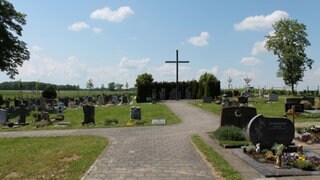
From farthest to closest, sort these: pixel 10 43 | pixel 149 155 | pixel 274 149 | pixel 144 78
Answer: pixel 144 78 → pixel 10 43 → pixel 149 155 → pixel 274 149

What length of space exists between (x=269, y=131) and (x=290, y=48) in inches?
2286

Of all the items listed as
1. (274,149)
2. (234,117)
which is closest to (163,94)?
(234,117)

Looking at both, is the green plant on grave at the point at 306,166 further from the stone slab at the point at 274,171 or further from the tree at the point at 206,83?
the tree at the point at 206,83

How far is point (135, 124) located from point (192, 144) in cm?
805

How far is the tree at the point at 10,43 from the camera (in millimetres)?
44031

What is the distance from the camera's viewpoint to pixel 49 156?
494 inches

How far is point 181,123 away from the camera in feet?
75.0

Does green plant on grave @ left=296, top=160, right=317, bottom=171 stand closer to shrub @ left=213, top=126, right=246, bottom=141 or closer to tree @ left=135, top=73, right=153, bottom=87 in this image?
shrub @ left=213, top=126, right=246, bottom=141

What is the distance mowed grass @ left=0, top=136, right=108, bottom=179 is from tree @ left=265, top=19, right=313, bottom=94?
5607 centimetres

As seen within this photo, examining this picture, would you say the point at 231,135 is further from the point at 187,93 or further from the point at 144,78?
the point at 144,78

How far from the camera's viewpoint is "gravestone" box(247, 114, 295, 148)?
12.8 metres

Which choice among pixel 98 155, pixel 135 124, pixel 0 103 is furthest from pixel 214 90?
pixel 98 155

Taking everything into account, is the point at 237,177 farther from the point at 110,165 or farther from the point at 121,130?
the point at 121,130

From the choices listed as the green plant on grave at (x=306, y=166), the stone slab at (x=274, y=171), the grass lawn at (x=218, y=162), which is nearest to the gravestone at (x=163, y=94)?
the grass lawn at (x=218, y=162)
